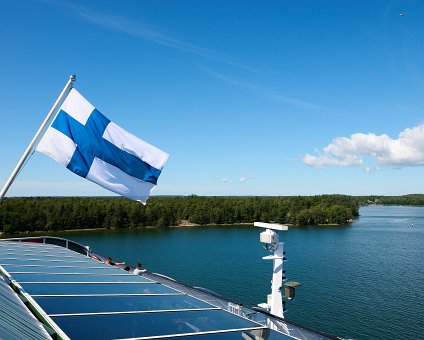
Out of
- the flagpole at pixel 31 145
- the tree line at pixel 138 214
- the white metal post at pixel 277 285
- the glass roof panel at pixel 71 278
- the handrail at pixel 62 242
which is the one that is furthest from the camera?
the tree line at pixel 138 214

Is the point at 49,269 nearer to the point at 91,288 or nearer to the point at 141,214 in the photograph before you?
the point at 91,288

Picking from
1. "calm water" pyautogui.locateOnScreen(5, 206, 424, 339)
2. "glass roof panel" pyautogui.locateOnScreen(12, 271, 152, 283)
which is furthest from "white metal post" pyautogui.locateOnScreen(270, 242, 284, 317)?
"calm water" pyautogui.locateOnScreen(5, 206, 424, 339)

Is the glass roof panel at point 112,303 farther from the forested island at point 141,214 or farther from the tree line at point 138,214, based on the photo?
the forested island at point 141,214

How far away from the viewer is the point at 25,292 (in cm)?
569

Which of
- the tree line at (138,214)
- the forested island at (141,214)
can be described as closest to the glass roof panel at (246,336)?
the tree line at (138,214)

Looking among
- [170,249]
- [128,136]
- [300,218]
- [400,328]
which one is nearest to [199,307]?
[128,136]

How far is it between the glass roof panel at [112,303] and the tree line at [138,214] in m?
81.7

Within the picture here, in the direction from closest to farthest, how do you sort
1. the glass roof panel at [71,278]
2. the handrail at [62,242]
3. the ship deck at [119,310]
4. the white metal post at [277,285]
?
the ship deck at [119,310] < the glass roof panel at [71,278] < the white metal post at [277,285] < the handrail at [62,242]

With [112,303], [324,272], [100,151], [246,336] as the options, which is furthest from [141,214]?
[246,336]

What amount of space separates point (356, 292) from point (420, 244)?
116 feet

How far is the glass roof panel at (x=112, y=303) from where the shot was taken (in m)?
5.15

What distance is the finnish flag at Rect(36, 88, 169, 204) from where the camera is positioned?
9.96m

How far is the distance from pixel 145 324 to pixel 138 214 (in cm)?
9308

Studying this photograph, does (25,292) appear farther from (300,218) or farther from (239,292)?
(300,218)
